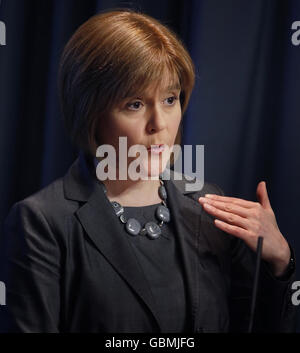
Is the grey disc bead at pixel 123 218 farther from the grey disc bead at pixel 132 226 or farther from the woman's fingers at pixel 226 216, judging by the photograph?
the woman's fingers at pixel 226 216

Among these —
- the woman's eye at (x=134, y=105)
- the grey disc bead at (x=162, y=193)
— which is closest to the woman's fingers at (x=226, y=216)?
the grey disc bead at (x=162, y=193)

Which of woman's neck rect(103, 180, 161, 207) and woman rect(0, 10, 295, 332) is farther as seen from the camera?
woman's neck rect(103, 180, 161, 207)

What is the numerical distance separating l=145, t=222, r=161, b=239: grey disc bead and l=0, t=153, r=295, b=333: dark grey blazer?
0.04 meters

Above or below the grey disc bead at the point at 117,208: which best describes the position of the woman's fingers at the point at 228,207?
above

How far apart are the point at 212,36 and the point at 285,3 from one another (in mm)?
190

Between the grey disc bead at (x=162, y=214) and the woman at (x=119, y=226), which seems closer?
the woman at (x=119, y=226)

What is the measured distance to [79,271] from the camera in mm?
918

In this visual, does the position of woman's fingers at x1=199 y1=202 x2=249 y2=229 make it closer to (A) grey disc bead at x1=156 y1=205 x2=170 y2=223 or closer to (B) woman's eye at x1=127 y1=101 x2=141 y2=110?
(A) grey disc bead at x1=156 y1=205 x2=170 y2=223

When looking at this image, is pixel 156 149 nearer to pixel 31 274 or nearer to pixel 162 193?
pixel 162 193

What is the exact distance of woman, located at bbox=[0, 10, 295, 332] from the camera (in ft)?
2.95

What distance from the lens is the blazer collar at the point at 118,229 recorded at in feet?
3.02

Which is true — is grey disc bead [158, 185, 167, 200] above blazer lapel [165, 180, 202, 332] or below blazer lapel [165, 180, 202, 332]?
above

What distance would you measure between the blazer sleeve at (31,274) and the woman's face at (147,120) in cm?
19

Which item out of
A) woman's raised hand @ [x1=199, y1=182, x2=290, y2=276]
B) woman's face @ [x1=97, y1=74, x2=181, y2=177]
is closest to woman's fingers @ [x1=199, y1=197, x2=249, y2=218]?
woman's raised hand @ [x1=199, y1=182, x2=290, y2=276]
